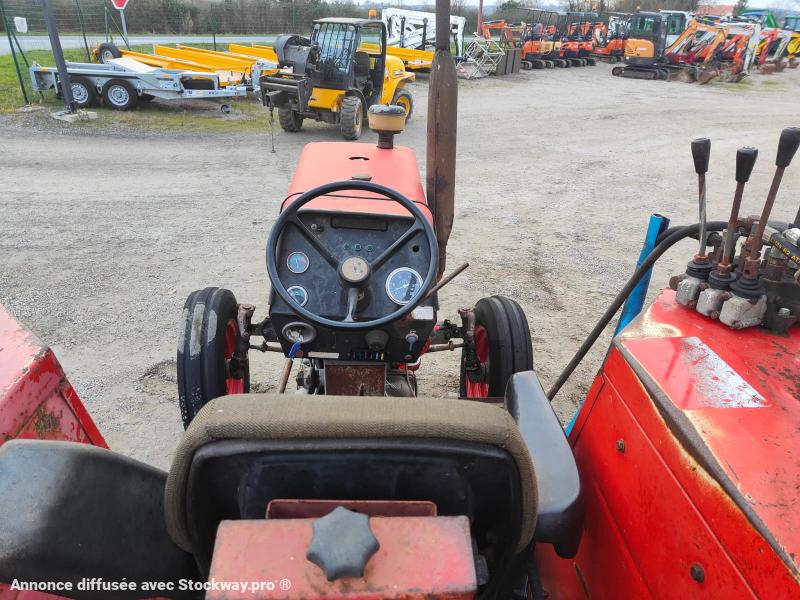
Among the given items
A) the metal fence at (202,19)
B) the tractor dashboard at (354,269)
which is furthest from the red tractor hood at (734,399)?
the metal fence at (202,19)

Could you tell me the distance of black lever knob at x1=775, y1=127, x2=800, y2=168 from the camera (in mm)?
1218

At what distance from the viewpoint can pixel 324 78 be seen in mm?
8828

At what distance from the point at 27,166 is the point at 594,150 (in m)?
7.86

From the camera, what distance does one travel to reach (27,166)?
6.80 metres

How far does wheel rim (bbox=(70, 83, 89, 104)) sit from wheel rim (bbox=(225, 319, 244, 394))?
8.71 metres

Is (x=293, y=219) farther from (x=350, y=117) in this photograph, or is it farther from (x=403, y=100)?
(x=403, y=100)

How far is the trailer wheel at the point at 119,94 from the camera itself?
954 centimetres

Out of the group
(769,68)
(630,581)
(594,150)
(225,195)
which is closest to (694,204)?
(594,150)

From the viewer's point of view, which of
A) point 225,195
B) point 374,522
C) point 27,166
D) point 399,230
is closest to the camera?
point 374,522

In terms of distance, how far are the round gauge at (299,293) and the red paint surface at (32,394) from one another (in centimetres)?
75

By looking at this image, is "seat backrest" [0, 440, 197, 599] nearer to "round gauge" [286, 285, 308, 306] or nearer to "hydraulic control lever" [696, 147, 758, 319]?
"round gauge" [286, 285, 308, 306]

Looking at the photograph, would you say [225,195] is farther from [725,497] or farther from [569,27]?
[569,27]

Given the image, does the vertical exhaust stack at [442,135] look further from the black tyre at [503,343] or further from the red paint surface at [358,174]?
the black tyre at [503,343]

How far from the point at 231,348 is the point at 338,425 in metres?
1.93
